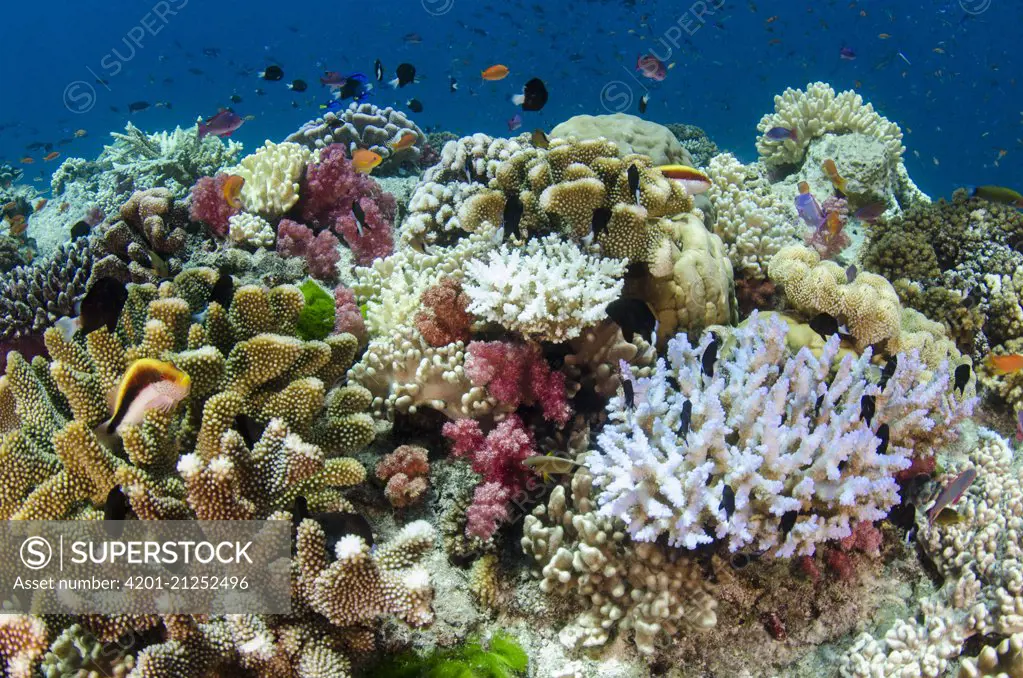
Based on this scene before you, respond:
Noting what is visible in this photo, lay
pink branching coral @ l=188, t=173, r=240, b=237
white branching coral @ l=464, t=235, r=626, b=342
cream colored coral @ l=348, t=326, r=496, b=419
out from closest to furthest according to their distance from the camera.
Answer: white branching coral @ l=464, t=235, r=626, b=342
cream colored coral @ l=348, t=326, r=496, b=419
pink branching coral @ l=188, t=173, r=240, b=237

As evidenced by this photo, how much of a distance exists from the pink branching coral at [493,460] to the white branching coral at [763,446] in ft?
1.54

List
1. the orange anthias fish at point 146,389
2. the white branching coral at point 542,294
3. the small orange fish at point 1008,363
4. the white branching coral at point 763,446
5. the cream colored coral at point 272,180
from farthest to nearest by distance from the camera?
the cream colored coral at point 272,180 < the small orange fish at point 1008,363 < the white branching coral at point 542,294 < the white branching coral at point 763,446 < the orange anthias fish at point 146,389

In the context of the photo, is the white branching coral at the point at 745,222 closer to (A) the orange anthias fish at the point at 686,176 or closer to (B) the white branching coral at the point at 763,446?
(A) the orange anthias fish at the point at 686,176

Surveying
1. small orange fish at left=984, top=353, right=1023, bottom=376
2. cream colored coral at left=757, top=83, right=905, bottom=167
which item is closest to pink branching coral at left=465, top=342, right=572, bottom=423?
small orange fish at left=984, top=353, right=1023, bottom=376

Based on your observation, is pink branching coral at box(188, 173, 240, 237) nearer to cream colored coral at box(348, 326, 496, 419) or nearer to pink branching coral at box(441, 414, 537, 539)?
cream colored coral at box(348, 326, 496, 419)

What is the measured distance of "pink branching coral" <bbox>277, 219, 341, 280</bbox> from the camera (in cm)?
548

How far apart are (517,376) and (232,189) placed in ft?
12.9

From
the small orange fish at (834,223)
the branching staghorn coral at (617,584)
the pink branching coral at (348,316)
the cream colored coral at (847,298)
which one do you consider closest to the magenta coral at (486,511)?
→ the branching staghorn coral at (617,584)

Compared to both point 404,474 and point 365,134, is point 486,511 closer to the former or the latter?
point 404,474

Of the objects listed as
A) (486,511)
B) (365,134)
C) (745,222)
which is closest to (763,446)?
(486,511)

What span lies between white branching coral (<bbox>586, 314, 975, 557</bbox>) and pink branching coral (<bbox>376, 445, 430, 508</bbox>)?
1035mm

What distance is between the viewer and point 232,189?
5.40 metres

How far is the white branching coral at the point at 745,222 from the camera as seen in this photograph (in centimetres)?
546

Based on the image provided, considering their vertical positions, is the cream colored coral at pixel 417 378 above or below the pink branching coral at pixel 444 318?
below
